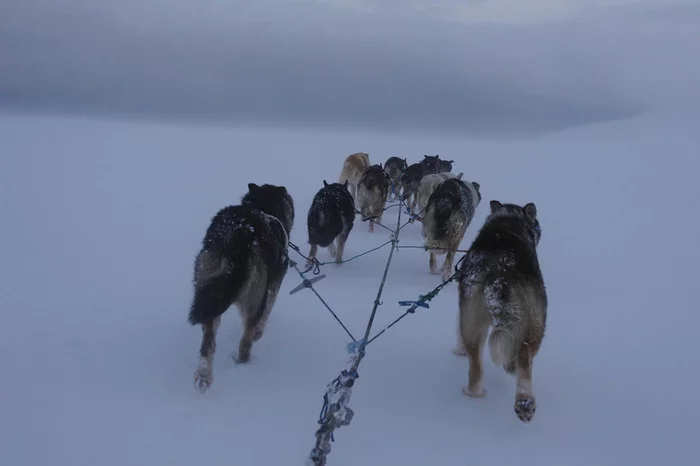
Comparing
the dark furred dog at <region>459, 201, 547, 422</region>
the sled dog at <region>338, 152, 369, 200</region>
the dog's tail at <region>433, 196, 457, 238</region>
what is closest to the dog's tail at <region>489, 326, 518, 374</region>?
the dark furred dog at <region>459, 201, 547, 422</region>

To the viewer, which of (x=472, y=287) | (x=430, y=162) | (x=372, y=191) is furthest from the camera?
(x=430, y=162)

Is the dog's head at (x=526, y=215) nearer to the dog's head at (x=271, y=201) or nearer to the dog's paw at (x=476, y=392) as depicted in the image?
the dog's paw at (x=476, y=392)

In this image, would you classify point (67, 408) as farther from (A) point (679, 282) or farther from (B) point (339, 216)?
(A) point (679, 282)

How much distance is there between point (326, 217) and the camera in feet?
19.0

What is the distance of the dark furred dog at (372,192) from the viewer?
843 cm

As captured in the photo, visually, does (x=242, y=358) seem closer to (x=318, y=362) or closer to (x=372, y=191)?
(x=318, y=362)

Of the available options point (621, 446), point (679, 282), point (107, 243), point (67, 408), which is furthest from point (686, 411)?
point (107, 243)

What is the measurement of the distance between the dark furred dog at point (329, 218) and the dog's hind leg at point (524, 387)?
339 cm

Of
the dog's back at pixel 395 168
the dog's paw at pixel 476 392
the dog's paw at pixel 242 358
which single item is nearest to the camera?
the dog's paw at pixel 476 392

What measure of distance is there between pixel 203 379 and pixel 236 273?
2.24ft

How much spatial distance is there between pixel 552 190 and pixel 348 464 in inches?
512

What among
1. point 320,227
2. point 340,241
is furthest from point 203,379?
point 340,241

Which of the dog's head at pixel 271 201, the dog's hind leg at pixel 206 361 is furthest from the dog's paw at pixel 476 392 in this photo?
the dog's head at pixel 271 201

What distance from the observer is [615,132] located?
107 ft
